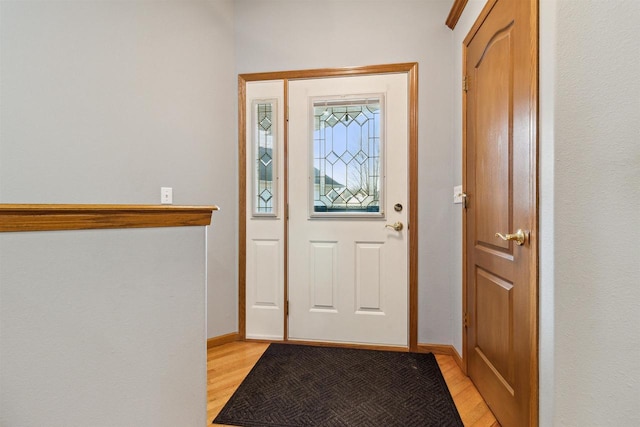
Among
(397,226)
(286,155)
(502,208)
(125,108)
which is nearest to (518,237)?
(502,208)

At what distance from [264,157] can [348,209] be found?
2.60 feet

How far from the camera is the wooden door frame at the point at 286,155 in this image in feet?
7.03

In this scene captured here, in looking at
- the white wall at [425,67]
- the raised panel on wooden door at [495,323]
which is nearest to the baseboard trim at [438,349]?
the white wall at [425,67]

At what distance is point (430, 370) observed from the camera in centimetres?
187

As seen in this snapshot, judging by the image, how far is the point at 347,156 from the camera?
2232 millimetres

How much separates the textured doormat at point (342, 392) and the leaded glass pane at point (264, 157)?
43.8 inches

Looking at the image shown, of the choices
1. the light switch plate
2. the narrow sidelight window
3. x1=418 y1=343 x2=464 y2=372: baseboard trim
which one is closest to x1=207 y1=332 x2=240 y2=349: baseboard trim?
the narrow sidelight window

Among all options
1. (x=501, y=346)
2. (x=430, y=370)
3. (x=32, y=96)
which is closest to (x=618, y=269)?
(x=501, y=346)

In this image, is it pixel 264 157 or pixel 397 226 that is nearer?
pixel 397 226

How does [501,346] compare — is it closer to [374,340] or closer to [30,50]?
[374,340]

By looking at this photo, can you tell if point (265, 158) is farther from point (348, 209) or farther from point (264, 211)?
point (348, 209)

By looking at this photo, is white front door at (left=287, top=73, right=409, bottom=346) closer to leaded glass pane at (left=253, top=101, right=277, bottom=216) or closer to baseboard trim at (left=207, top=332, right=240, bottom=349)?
leaded glass pane at (left=253, top=101, right=277, bottom=216)

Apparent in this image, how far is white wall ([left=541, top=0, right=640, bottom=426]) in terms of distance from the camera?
2.82 ft

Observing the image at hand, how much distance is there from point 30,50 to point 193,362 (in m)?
1.62
